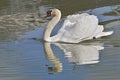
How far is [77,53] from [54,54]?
1.74ft

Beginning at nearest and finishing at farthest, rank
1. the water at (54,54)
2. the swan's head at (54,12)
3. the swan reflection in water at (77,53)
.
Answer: the water at (54,54) < the swan reflection in water at (77,53) < the swan's head at (54,12)

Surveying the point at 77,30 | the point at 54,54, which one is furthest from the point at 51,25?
the point at 54,54

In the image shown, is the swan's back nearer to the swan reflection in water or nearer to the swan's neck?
the swan reflection in water

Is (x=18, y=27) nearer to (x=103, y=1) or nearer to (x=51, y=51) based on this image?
(x=51, y=51)

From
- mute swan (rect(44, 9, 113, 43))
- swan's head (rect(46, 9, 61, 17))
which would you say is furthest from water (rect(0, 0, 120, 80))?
swan's head (rect(46, 9, 61, 17))

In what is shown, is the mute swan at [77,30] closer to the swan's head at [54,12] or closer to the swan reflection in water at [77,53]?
the swan reflection in water at [77,53]

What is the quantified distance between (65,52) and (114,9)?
19.2 feet

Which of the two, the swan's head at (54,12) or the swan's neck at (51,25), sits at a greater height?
the swan's head at (54,12)

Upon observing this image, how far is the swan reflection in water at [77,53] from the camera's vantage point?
1300 centimetres

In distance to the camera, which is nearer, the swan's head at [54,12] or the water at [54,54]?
the water at [54,54]

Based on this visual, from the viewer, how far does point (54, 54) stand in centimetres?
1427

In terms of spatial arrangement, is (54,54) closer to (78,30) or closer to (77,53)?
(77,53)

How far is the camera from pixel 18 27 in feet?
59.8

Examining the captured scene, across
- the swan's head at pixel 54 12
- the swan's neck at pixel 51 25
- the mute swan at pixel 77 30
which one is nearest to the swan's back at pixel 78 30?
the mute swan at pixel 77 30
